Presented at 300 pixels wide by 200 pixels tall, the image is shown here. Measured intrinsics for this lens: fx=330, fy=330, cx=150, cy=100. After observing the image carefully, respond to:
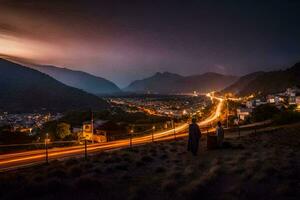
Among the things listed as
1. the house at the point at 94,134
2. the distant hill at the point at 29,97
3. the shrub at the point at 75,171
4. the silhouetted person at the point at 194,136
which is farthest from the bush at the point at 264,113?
the distant hill at the point at 29,97

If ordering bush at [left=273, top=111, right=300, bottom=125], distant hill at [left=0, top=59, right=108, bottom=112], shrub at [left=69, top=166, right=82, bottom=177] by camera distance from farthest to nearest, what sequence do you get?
distant hill at [left=0, top=59, right=108, bottom=112], bush at [left=273, top=111, right=300, bottom=125], shrub at [left=69, top=166, right=82, bottom=177]

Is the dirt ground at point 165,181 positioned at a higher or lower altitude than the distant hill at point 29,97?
lower

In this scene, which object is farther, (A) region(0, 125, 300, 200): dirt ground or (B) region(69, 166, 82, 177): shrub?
(B) region(69, 166, 82, 177): shrub

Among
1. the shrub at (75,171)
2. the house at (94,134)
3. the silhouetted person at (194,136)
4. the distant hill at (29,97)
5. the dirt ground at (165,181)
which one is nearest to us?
the dirt ground at (165,181)

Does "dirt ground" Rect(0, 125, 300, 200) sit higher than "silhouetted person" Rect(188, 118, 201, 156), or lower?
lower

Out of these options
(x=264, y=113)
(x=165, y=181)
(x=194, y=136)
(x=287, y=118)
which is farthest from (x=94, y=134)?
(x=165, y=181)

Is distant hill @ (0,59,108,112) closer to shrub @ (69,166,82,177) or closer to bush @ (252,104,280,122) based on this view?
bush @ (252,104,280,122)

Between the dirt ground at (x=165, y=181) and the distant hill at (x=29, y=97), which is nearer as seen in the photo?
the dirt ground at (x=165, y=181)

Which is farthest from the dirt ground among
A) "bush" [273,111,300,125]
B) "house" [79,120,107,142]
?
"house" [79,120,107,142]

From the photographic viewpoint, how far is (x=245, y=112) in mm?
88438

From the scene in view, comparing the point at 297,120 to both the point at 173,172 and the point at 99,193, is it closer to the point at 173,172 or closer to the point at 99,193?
the point at 173,172

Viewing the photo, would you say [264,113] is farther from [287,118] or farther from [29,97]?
[29,97]

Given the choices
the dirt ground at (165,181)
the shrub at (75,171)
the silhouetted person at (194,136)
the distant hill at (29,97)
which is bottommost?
the dirt ground at (165,181)

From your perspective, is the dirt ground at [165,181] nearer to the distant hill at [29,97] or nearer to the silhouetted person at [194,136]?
the silhouetted person at [194,136]
